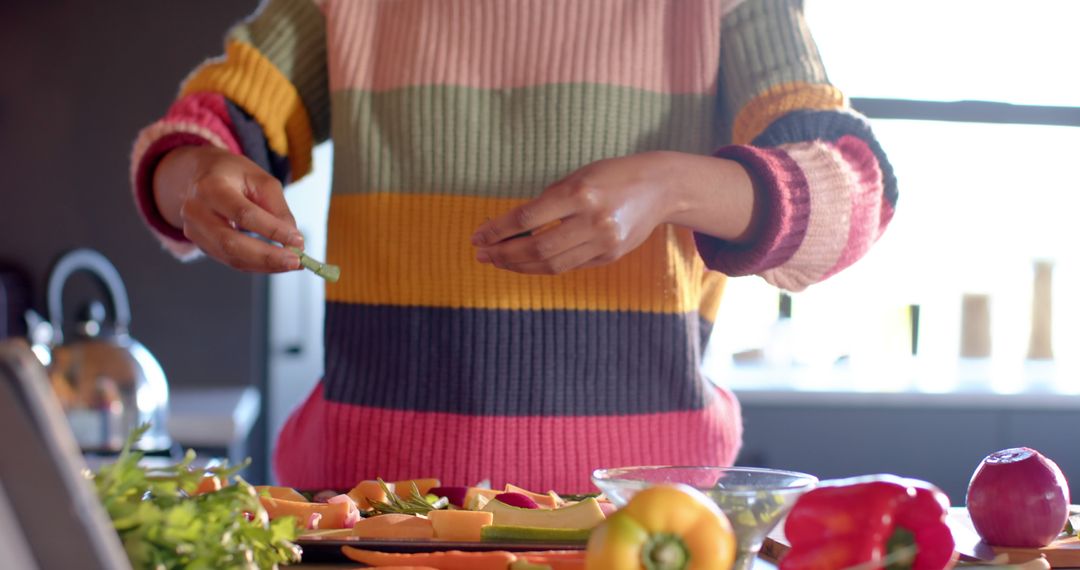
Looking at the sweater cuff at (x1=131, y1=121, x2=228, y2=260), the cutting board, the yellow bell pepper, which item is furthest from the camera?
the sweater cuff at (x1=131, y1=121, x2=228, y2=260)

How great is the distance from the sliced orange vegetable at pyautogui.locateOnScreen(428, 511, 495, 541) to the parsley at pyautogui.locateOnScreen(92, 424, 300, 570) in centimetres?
12

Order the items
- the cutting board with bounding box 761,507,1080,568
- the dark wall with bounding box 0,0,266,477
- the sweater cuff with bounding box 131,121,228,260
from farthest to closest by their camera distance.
Answer: 1. the dark wall with bounding box 0,0,266,477
2. the sweater cuff with bounding box 131,121,228,260
3. the cutting board with bounding box 761,507,1080,568

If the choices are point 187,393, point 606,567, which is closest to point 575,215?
point 606,567

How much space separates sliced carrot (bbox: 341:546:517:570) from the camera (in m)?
0.66

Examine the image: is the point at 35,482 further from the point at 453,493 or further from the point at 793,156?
the point at 793,156

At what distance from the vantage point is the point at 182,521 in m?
0.56

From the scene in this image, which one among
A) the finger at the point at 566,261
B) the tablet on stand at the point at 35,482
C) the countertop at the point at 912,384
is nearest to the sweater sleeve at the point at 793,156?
the finger at the point at 566,261

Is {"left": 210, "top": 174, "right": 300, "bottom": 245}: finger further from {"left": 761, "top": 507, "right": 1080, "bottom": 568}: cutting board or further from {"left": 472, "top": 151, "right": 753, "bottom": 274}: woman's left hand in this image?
{"left": 761, "top": 507, "right": 1080, "bottom": 568}: cutting board

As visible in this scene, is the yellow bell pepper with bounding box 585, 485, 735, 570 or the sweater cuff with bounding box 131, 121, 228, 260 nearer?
the yellow bell pepper with bounding box 585, 485, 735, 570

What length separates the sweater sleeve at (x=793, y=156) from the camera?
0.96 m

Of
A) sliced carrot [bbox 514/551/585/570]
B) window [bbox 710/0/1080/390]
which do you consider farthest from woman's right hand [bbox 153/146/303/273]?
window [bbox 710/0/1080/390]

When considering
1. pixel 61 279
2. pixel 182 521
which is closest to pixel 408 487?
pixel 182 521

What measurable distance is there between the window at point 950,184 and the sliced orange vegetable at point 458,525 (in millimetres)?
2346

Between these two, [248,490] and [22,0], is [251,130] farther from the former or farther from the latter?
[22,0]
